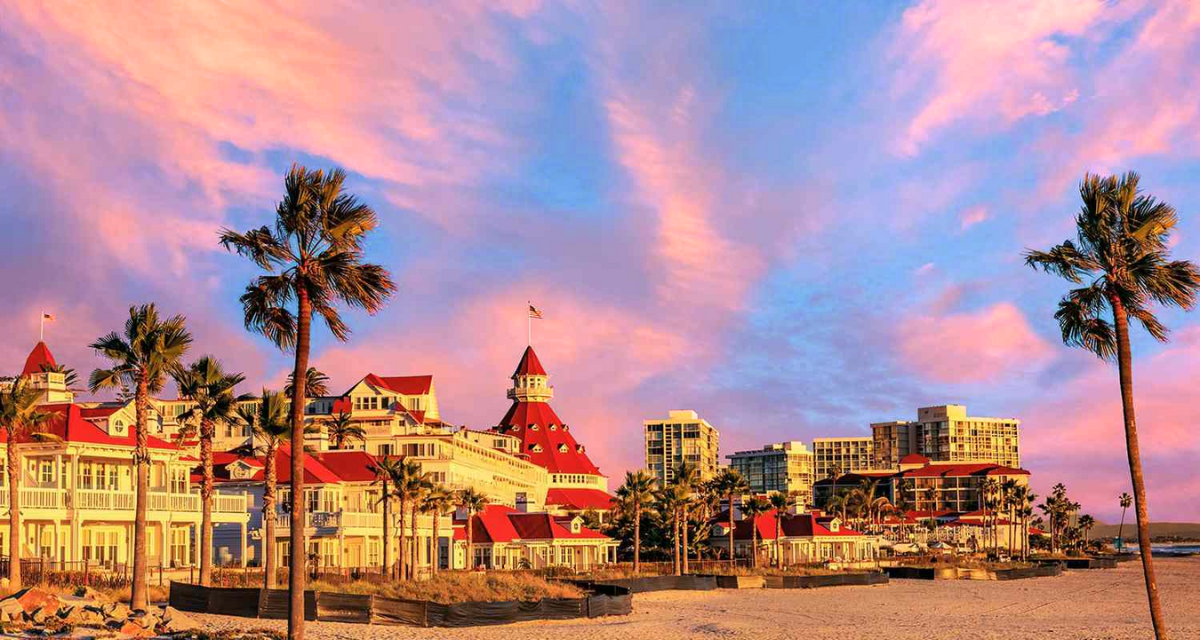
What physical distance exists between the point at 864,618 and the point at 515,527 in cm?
3518

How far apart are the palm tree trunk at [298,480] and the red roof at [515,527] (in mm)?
56430

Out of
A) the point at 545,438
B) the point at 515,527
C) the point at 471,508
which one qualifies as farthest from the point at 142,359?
the point at 545,438

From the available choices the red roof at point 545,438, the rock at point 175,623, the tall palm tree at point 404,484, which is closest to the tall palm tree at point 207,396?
the rock at point 175,623

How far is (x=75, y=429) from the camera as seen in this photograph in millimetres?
52000

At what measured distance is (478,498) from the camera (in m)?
78.5

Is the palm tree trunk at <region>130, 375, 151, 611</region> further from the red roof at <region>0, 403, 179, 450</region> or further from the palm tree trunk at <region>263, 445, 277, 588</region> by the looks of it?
the red roof at <region>0, 403, 179, 450</region>

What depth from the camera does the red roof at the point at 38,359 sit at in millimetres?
72250

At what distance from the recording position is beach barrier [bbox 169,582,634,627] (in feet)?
127

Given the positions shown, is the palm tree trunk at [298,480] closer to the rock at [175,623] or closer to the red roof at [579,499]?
the rock at [175,623]

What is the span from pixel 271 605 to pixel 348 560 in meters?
32.8

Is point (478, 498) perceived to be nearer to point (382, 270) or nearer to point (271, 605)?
point (271, 605)

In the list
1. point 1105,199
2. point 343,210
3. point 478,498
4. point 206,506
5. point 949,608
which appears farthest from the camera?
point 478,498

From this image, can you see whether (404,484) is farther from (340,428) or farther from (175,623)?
(175,623)

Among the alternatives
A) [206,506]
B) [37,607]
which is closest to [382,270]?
[37,607]
